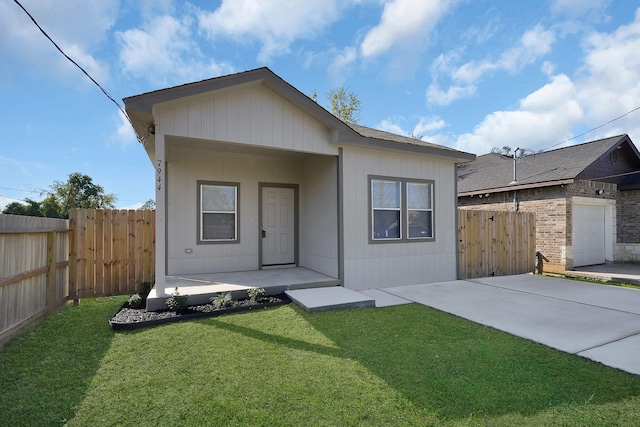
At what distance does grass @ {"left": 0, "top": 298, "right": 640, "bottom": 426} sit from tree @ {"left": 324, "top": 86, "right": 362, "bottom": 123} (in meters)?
19.1

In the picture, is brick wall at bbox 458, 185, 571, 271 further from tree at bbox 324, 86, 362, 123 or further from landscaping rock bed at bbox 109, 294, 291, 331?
tree at bbox 324, 86, 362, 123

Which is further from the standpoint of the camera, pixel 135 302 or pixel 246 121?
pixel 246 121

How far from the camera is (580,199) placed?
9.83 meters

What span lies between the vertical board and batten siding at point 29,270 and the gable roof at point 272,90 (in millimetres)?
2073

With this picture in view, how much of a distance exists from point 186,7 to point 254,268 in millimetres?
6280

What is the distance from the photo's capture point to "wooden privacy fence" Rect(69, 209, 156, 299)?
5844 mm

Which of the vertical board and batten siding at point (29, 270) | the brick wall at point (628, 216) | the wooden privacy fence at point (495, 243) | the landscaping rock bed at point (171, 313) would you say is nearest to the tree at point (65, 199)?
the vertical board and batten siding at point (29, 270)

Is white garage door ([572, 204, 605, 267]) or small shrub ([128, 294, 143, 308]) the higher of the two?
white garage door ([572, 204, 605, 267])

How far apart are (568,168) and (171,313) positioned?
12.1m

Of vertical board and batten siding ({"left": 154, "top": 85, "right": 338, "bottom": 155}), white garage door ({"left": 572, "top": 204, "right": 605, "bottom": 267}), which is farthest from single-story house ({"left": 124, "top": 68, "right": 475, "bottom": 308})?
white garage door ({"left": 572, "top": 204, "right": 605, "bottom": 267})

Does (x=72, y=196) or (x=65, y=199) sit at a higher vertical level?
(x=72, y=196)

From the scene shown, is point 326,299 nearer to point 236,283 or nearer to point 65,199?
point 236,283

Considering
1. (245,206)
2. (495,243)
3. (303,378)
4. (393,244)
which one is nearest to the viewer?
(303,378)

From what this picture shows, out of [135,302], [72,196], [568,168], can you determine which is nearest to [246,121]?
[135,302]
